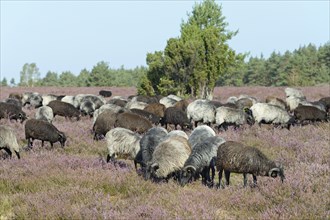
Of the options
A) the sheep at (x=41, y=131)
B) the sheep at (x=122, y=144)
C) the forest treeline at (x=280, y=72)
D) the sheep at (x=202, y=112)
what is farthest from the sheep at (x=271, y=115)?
the forest treeline at (x=280, y=72)

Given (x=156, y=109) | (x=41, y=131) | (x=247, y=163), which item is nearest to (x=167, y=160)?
(x=247, y=163)

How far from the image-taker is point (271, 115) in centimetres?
1773

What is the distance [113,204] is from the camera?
7113mm

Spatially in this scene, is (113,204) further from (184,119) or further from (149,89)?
(149,89)

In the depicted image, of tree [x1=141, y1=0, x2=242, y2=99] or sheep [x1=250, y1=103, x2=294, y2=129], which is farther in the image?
tree [x1=141, y1=0, x2=242, y2=99]

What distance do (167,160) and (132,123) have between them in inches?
228

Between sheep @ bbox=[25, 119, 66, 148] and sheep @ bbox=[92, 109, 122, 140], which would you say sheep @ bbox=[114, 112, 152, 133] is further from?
sheep @ bbox=[25, 119, 66, 148]

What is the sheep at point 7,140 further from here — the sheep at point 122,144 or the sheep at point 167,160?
the sheep at point 167,160

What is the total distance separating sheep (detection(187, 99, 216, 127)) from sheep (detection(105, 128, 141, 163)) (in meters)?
7.82

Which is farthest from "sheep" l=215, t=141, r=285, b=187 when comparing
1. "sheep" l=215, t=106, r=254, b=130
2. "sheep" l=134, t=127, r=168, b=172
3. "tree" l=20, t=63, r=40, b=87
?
"tree" l=20, t=63, r=40, b=87

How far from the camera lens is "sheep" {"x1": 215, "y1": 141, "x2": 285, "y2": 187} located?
8250 mm

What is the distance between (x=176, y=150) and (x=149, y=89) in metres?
24.5

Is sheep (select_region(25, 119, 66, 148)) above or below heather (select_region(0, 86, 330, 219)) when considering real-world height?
above

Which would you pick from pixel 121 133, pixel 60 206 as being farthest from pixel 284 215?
pixel 121 133
